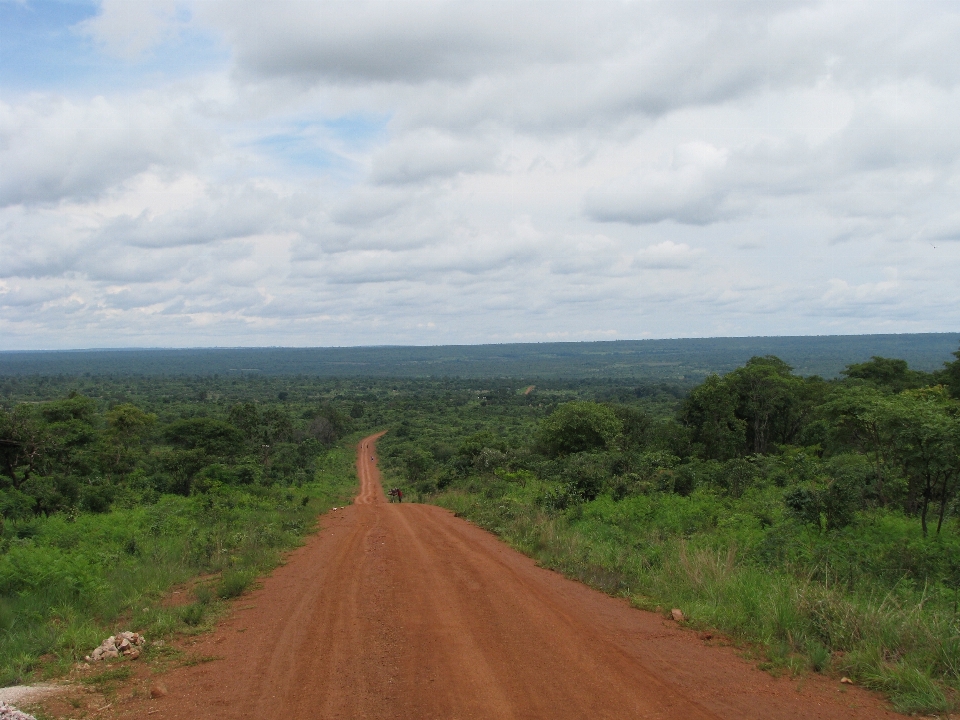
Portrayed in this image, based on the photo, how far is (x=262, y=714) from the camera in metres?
5.62

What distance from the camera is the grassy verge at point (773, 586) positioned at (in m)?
6.47

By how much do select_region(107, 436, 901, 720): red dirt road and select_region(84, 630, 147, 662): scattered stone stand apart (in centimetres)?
59

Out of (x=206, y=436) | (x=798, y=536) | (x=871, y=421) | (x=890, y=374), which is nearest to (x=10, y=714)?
(x=798, y=536)

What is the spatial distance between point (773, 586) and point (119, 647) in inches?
278

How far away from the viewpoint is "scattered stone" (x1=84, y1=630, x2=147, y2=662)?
6926 mm

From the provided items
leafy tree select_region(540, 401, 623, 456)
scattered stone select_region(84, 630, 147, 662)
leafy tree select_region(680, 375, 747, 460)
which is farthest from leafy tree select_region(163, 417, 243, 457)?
scattered stone select_region(84, 630, 147, 662)

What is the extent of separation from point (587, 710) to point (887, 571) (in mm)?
6223

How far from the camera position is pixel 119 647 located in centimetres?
713

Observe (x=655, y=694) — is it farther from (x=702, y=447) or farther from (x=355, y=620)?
(x=702, y=447)

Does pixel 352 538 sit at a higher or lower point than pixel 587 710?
lower

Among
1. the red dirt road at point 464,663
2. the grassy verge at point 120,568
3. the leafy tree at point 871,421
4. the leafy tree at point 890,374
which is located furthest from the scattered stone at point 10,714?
the leafy tree at point 890,374

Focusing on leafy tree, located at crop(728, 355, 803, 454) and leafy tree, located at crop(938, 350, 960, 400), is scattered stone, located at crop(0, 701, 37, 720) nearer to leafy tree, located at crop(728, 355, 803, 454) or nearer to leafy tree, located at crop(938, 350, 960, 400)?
leafy tree, located at crop(728, 355, 803, 454)

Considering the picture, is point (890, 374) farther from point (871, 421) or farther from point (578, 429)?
point (871, 421)

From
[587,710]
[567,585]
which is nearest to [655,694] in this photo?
[587,710]
